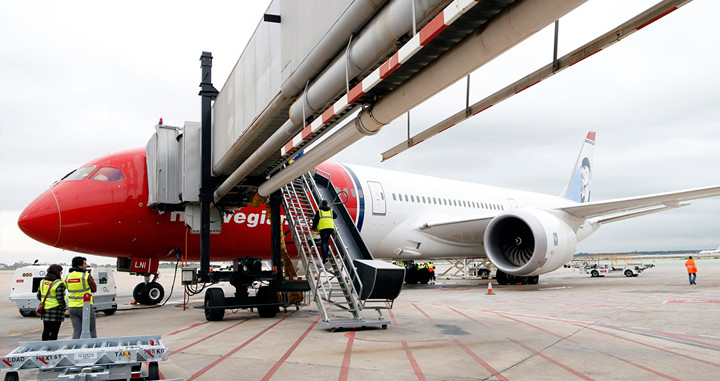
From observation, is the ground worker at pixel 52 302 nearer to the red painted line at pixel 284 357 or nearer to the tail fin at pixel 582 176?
the red painted line at pixel 284 357

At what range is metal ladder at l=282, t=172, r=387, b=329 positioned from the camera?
714cm

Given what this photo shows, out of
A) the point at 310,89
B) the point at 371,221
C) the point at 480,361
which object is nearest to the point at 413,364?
the point at 480,361

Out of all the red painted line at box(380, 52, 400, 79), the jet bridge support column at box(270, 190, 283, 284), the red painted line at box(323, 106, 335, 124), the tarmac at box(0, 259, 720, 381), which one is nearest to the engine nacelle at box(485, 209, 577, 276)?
the tarmac at box(0, 259, 720, 381)

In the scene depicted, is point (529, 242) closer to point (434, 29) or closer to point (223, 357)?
point (223, 357)

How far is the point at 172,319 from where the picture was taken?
8703mm

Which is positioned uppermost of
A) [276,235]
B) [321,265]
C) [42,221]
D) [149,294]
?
[42,221]

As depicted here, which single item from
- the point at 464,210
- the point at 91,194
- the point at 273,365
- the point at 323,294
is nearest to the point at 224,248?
the point at 91,194

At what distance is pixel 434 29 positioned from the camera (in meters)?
2.97

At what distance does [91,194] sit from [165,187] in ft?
4.77

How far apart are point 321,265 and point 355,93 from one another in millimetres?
4075

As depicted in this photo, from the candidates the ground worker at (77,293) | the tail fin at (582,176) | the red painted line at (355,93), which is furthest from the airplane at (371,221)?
the red painted line at (355,93)

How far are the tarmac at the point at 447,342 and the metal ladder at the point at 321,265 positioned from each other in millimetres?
364

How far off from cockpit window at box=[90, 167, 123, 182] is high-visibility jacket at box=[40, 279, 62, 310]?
4471 millimetres

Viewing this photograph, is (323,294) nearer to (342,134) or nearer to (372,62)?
(342,134)
